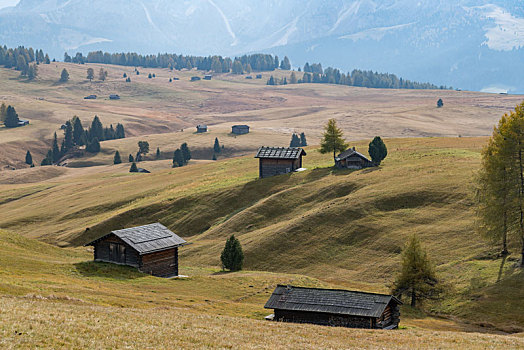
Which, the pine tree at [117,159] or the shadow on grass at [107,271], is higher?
the shadow on grass at [107,271]

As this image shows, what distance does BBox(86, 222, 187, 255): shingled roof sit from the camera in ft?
186

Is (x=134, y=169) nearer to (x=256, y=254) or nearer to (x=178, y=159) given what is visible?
(x=178, y=159)

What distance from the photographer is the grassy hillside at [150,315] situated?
83.3 feet

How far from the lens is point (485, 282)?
52.3 metres

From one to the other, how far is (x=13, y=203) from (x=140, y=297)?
8334 cm

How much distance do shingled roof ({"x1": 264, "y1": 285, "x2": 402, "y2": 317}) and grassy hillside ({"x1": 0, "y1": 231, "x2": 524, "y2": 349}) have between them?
1879mm

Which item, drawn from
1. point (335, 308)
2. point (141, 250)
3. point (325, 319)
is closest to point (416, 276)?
point (335, 308)

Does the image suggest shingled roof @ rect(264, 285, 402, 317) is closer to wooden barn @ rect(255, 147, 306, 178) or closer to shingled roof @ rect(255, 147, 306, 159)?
wooden barn @ rect(255, 147, 306, 178)

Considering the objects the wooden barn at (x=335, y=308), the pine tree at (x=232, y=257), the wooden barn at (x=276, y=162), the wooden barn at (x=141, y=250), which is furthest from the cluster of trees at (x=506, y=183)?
the wooden barn at (x=276, y=162)

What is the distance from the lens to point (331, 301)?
3988cm

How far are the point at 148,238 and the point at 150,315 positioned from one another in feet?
88.7

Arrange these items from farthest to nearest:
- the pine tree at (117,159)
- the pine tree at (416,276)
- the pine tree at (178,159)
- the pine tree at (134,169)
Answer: the pine tree at (117,159)
the pine tree at (178,159)
the pine tree at (134,169)
the pine tree at (416,276)

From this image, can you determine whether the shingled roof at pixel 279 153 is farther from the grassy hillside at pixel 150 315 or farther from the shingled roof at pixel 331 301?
the shingled roof at pixel 331 301

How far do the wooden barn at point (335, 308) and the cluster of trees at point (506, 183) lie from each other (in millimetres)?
19625
